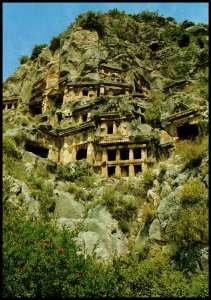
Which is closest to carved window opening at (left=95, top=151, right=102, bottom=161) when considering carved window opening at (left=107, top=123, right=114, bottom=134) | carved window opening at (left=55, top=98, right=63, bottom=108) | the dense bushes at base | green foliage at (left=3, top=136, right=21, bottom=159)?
carved window opening at (left=107, top=123, right=114, bottom=134)

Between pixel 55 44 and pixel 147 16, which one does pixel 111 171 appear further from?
pixel 147 16

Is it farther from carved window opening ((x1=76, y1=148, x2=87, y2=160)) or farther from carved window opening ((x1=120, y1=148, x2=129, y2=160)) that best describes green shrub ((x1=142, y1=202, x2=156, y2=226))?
carved window opening ((x1=76, y1=148, x2=87, y2=160))

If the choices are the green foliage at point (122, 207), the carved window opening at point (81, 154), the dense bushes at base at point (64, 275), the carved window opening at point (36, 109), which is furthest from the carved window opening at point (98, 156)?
the dense bushes at base at point (64, 275)

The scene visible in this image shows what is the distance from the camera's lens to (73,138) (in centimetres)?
3825

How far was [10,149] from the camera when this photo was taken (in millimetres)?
30453

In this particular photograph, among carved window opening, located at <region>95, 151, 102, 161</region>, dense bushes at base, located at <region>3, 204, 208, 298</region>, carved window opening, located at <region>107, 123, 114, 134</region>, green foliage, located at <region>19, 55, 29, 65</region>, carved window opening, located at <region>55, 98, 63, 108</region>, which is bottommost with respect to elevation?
dense bushes at base, located at <region>3, 204, 208, 298</region>

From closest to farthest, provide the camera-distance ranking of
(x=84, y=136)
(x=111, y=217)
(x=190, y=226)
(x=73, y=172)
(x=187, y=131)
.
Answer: (x=190, y=226), (x=111, y=217), (x=73, y=172), (x=187, y=131), (x=84, y=136)

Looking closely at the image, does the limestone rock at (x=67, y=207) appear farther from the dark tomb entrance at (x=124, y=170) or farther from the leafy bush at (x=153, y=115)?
the leafy bush at (x=153, y=115)

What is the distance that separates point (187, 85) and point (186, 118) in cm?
1230

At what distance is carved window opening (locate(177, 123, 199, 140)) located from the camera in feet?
110

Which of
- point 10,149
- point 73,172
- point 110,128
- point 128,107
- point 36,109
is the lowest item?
point 73,172

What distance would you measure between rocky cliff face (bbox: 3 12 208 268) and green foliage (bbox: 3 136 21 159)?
18 centimetres

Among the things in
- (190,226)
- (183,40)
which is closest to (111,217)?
(190,226)

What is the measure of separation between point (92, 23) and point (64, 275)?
50128 mm
